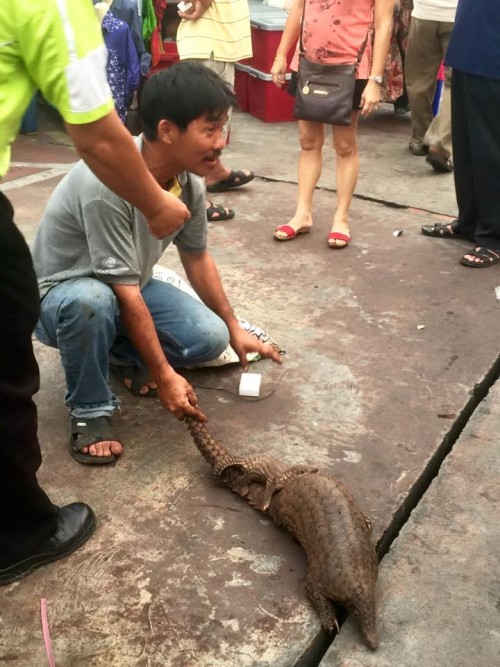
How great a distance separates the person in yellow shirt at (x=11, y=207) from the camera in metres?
1.49

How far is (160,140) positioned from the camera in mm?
2531

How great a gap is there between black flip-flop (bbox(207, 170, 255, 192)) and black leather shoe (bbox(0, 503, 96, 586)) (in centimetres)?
343

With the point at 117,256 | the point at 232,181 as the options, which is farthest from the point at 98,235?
the point at 232,181

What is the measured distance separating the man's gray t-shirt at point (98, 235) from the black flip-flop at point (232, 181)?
2.48m

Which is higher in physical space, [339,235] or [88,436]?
[88,436]

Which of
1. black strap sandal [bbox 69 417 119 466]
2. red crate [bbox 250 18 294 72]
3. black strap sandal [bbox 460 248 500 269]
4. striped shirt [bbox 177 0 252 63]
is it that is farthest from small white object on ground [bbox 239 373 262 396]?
red crate [bbox 250 18 294 72]

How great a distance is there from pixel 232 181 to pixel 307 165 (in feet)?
3.12

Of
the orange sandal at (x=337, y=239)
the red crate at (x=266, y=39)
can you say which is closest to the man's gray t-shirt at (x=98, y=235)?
the orange sandal at (x=337, y=239)

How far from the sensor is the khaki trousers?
5809mm

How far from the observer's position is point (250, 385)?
122 inches

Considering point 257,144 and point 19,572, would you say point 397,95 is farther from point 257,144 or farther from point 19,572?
point 19,572

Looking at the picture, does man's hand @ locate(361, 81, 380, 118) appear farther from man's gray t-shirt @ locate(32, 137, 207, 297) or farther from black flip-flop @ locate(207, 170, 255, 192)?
man's gray t-shirt @ locate(32, 137, 207, 297)

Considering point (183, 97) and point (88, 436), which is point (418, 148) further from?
point (88, 436)

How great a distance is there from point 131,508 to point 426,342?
1676 mm
